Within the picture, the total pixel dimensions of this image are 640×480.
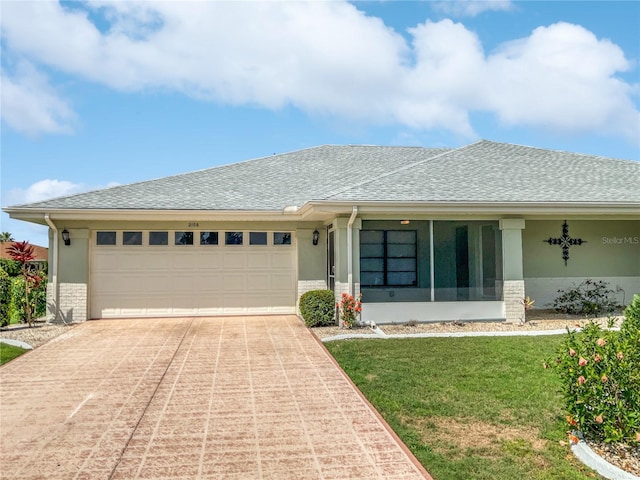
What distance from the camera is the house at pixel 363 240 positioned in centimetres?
1046

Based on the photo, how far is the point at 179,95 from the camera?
554 inches

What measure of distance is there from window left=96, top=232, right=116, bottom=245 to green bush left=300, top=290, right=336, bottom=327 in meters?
5.55

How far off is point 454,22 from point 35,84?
1310 centimetres

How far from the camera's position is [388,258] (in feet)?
34.7

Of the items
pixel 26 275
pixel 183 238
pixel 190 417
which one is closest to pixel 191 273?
pixel 183 238

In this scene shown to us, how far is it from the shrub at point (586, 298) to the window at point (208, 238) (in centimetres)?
969

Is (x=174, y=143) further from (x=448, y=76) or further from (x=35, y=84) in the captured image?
(x=448, y=76)

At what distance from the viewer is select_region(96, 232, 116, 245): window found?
11805mm

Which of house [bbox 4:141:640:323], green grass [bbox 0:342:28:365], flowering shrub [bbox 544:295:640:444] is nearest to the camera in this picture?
flowering shrub [bbox 544:295:640:444]

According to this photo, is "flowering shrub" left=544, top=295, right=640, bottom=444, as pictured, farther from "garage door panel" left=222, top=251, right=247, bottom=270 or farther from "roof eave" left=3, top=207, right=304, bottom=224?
"garage door panel" left=222, top=251, right=247, bottom=270

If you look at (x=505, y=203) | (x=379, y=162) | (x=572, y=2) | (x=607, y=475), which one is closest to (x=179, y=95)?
(x=379, y=162)

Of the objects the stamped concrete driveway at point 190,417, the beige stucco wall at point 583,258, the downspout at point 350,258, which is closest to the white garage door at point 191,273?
the downspout at point 350,258

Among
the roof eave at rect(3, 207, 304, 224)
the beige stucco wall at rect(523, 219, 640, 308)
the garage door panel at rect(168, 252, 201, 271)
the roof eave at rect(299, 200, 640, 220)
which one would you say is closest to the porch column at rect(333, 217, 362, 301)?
the roof eave at rect(299, 200, 640, 220)

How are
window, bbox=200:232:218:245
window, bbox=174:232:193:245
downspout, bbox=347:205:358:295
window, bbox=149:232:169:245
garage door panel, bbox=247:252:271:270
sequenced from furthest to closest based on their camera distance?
1. garage door panel, bbox=247:252:271:270
2. window, bbox=200:232:218:245
3. window, bbox=174:232:193:245
4. window, bbox=149:232:169:245
5. downspout, bbox=347:205:358:295
